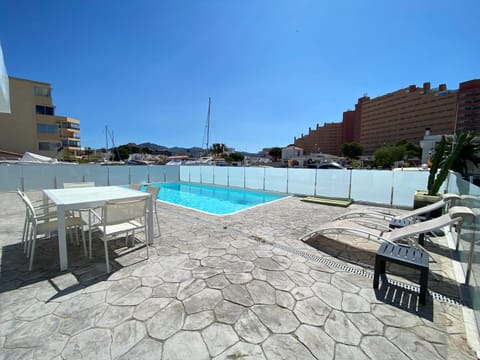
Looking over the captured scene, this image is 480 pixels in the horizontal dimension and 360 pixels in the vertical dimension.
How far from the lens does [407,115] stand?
6831cm

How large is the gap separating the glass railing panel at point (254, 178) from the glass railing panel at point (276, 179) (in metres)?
0.31

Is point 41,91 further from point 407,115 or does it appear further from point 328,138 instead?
point 407,115

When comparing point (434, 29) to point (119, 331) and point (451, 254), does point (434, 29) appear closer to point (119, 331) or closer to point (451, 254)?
point (451, 254)

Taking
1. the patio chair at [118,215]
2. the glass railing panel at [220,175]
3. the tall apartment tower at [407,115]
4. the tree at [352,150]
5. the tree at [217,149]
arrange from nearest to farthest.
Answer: the patio chair at [118,215] < the glass railing panel at [220,175] < the tree at [217,149] < the tall apartment tower at [407,115] < the tree at [352,150]

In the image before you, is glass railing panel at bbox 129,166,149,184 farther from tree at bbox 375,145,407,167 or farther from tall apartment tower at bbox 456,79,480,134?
tall apartment tower at bbox 456,79,480,134

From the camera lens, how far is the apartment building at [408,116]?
56.7m

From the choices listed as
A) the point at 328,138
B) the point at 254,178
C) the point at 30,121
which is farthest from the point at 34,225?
the point at 328,138

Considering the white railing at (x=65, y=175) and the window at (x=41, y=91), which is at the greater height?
the window at (x=41, y=91)

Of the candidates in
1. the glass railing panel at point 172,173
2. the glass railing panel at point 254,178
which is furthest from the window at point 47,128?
the glass railing panel at point 254,178

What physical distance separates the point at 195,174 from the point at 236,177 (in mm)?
3584

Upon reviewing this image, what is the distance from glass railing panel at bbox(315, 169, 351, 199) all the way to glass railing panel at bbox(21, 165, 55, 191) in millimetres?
12532

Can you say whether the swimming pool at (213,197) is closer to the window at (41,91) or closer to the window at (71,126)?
the window at (41,91)

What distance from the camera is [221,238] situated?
3695 mm

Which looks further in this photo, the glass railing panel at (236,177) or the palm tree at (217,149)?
the palm tree at (217,149)
